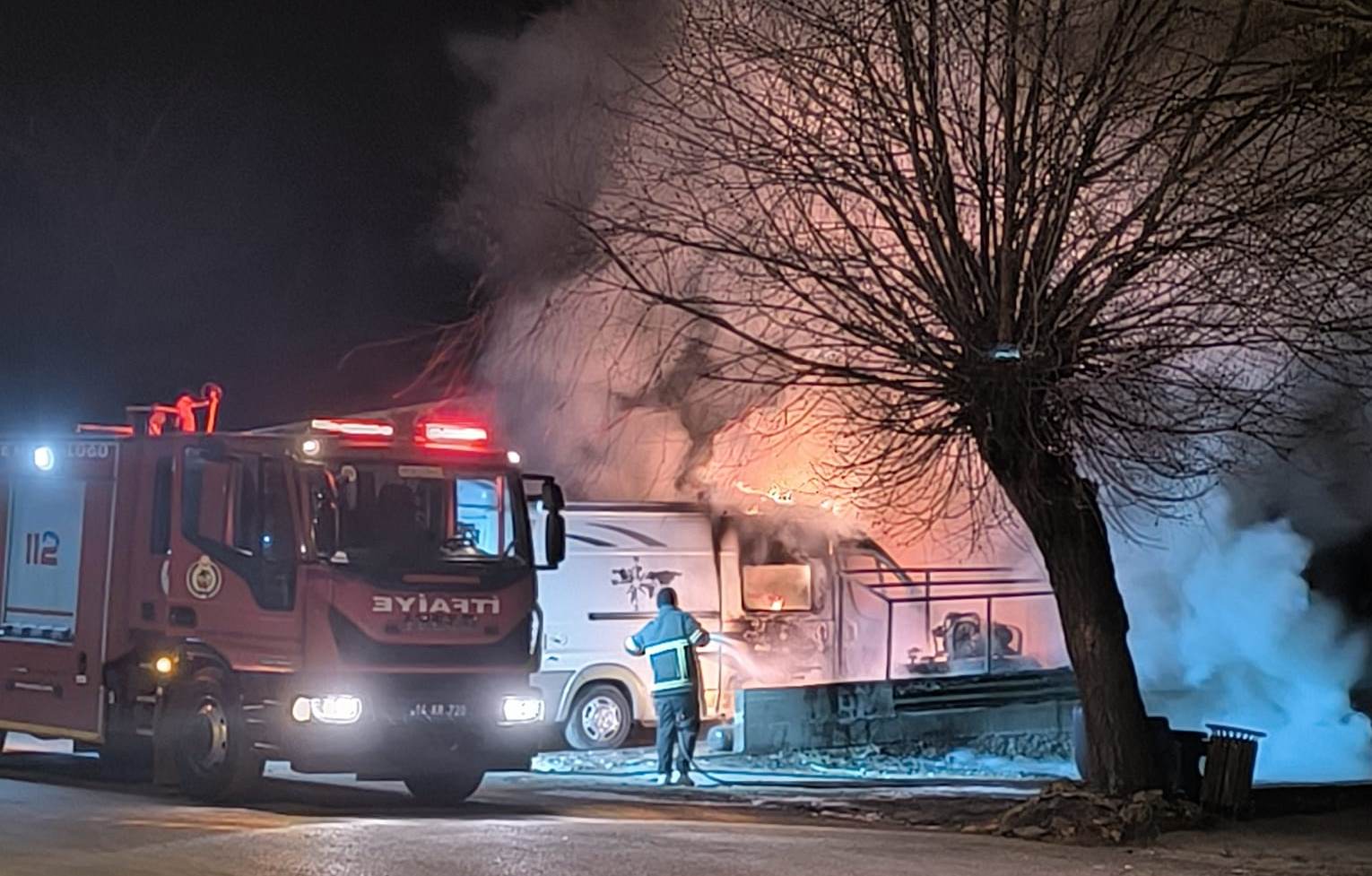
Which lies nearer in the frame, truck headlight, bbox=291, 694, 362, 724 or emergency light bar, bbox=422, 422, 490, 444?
truck headlight, bbox=291, 694, 362, 724

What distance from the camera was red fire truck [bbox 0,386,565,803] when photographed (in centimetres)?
1197

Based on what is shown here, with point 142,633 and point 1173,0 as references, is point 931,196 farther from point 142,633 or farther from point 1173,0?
point 142,633

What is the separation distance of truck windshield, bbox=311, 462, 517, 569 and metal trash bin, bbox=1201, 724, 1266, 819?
5179mm

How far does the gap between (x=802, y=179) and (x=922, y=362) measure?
1.45 meters

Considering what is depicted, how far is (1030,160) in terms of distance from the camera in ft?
37.7

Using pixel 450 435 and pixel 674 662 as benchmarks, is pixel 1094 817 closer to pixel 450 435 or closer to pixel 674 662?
pixel 674 662

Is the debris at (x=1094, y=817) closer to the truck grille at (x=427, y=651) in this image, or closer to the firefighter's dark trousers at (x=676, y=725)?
the firefighter's dark trousers at (x=676, y=725)

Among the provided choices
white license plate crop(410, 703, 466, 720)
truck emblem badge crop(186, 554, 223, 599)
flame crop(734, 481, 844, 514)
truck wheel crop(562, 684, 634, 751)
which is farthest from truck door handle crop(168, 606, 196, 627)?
flame crop(734, 481, 844, 514)

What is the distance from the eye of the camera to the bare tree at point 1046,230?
11250mm

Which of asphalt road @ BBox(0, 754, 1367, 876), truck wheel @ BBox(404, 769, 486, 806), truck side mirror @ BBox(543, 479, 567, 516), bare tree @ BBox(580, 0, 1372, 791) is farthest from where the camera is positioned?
truck wheel @ BBox(404, 769, 486, 806)

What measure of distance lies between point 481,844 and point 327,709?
6.90 feet

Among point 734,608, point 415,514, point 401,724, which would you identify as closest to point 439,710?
point 401,724

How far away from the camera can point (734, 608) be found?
1839cm

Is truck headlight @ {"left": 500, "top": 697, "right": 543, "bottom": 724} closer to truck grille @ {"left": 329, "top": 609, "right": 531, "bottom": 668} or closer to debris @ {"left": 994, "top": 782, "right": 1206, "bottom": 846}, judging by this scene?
truck grille @ {"left": 329, "top": 609, "right": 531, "bottom": 668}
